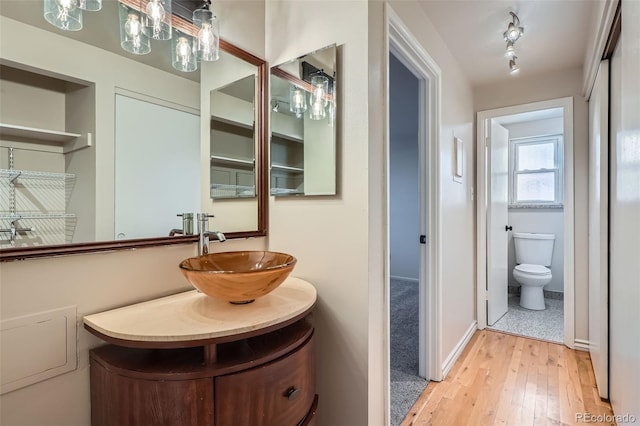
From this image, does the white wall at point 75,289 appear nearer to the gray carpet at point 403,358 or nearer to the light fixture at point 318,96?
the light fixture at point 318,96

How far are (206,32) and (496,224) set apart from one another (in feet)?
9.52

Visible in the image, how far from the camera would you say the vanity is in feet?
2.62

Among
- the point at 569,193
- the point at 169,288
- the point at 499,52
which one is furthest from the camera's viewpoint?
the point at 569,193

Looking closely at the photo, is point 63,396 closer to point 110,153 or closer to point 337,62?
point 110,153

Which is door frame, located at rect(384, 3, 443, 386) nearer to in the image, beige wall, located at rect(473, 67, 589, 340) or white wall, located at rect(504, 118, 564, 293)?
beige wall, located at rect(473, 67, 589, 340)

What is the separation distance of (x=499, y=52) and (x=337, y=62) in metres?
1.70

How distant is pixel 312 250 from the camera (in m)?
1.38

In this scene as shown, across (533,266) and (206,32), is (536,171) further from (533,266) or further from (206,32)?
(206,32)

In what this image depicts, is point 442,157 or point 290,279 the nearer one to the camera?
point 290,279

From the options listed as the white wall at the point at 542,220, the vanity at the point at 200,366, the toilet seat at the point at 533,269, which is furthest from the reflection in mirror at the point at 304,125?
the white wall at the point at 542,220

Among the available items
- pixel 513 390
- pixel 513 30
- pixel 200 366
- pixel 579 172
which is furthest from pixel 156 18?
pixel 579 172

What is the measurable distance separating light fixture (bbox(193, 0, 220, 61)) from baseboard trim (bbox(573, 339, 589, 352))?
3.26 m

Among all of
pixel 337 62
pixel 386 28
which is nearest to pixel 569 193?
pixel 386 28

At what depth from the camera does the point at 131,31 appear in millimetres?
1090
